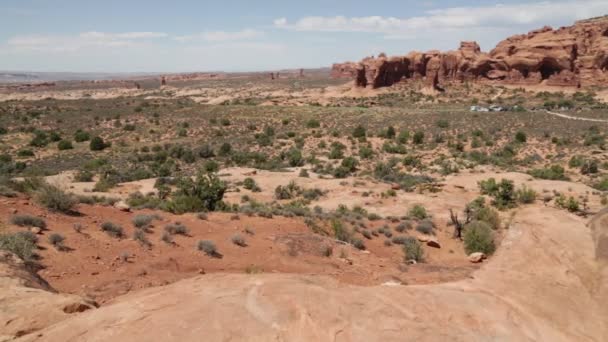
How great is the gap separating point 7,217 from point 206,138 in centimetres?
3406

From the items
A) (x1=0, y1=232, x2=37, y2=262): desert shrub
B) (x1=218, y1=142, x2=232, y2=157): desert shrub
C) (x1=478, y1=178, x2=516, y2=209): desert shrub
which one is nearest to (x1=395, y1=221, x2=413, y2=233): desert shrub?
(x1=478, y1=178, x2=516, y2=209): desert shrub

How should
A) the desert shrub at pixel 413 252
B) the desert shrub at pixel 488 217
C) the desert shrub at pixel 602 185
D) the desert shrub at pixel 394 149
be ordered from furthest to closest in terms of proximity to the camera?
1. the desert shrub at pixel 394 149
2. the desert shrub at pixel 602 185
3. the desert shrub at pixel 488 217
4. the desert shrub at pixel 413 252

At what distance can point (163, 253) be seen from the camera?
11.0 metres

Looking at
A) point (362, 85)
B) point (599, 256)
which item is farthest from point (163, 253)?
point (362, 85)

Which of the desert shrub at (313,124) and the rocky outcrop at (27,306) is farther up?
the rocky outcrop at (27,306)

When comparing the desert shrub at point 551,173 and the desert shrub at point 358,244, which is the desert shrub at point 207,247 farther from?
the desert shrub at point 551,173

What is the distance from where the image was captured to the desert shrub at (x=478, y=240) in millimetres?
14773

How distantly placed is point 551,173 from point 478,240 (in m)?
17.6

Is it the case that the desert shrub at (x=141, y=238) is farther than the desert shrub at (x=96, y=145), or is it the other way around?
the desert shrub at (x=96, y=145)

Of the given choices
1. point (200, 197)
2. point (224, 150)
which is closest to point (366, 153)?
point (224, 150)

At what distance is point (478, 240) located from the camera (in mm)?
14938

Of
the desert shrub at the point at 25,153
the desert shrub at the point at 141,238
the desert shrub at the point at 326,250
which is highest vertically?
the desert shrub at the point at 141,238

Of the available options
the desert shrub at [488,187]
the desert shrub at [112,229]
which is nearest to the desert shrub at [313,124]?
the desert shrub at [488,187]

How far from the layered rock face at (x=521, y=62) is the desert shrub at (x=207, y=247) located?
7364 centimetres
